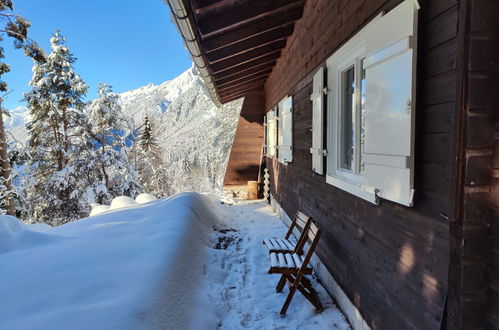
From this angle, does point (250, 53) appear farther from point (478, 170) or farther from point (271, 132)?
point (478, 170)

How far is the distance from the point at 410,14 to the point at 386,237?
1407 millimetres

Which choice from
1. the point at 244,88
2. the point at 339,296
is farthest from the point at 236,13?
the point at 244,88

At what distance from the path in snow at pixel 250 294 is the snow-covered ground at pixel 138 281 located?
1cm

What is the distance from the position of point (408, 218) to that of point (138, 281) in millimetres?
2181

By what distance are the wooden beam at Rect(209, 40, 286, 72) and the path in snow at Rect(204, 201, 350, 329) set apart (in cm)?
341

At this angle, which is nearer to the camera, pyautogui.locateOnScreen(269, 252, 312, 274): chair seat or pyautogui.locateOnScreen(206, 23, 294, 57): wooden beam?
pyautogui.locateOnScreen(269, 252, 312, 274): chair seat

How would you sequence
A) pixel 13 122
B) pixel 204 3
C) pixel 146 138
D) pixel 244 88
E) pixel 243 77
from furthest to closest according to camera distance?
pixel 146 138, pixel 13 122, pixel 244 88, pixel 243 77, pixel 204 3

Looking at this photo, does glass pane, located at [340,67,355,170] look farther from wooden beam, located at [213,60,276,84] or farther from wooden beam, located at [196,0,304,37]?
wooden beam, located at [213,60,276,84]

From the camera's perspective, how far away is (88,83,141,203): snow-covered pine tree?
1418 centimetres

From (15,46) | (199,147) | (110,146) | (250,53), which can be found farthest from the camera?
(199,147)

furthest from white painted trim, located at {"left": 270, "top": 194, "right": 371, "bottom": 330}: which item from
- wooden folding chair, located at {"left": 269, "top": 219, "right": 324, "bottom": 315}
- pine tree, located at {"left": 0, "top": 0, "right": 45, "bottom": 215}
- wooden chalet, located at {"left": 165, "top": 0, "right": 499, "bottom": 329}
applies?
pine tree, located at {"left": 0, "top": 0, "right": 45, "bottom": 215}

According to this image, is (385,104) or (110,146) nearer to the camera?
(385,104)

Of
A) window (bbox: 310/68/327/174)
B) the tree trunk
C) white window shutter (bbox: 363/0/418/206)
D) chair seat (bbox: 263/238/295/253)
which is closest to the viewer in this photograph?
white window shutter (bbox: 363/0/418/206)

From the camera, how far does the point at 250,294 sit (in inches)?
135
